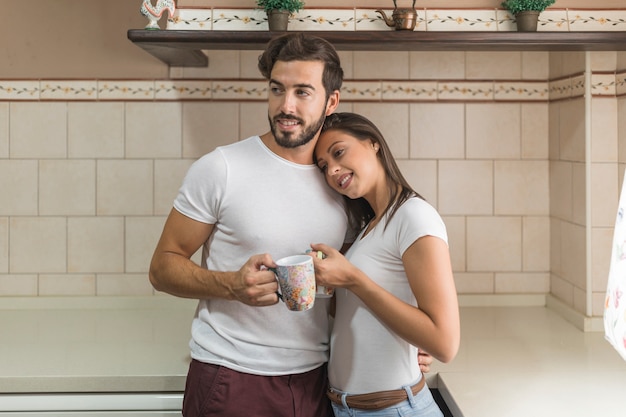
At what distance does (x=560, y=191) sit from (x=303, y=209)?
1.13 m

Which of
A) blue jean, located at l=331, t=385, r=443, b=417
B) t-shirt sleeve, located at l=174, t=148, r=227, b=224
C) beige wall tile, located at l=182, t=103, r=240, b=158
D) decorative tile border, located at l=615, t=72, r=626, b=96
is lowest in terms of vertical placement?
blue jean, located at l=331, t=385, r=443, b=417

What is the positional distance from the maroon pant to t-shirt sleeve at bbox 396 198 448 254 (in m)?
0.38

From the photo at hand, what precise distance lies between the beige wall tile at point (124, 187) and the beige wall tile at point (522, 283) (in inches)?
47.9

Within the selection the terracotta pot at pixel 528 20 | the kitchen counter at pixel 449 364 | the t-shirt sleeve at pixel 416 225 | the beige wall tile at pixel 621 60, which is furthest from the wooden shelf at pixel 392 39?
the kitchen counter at pixel 449 364

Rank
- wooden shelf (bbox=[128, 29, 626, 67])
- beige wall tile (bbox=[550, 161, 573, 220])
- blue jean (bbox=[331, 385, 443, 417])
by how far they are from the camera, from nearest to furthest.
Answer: blue jean (bbox=[331, 385, 443, 417]) → wooden shelf (bbox=[128, 29, 626, 67]) → beige wall tile (bbox=[550, 161, 573, 220])

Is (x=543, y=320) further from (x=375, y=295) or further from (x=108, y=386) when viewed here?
(x=108, y=386)

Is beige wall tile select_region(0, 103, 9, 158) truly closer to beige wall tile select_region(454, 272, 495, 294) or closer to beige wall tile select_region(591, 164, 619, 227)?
beige wall tile select_region(454, 272, 495, 294)

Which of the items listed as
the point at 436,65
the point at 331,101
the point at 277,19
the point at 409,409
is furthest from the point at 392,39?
the point at 409,409

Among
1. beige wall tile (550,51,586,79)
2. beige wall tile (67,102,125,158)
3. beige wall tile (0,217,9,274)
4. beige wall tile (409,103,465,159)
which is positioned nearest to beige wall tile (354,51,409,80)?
beige wall tile (409,103,465,159)

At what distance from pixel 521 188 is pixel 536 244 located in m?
0.20

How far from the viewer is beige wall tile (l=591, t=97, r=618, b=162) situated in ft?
6.57

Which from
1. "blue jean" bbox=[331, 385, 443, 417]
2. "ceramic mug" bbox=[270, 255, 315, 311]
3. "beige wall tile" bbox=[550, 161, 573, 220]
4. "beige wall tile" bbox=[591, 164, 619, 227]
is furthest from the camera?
"beige wall tile" bbox=[550, 161, 573, 220]

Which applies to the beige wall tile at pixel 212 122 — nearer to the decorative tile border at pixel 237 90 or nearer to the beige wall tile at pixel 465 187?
the decorative tile border at pixel 237 90

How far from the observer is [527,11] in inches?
70.7
